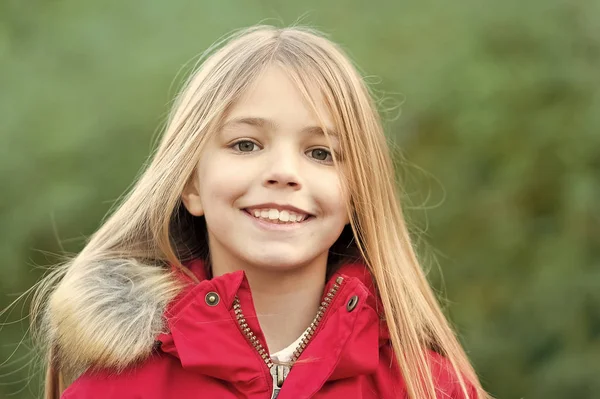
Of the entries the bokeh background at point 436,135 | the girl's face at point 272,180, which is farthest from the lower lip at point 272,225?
the bokeh background at point 436,135

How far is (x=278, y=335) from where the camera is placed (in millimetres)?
2295

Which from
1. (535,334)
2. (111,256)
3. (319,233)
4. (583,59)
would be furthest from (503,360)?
(111,256)

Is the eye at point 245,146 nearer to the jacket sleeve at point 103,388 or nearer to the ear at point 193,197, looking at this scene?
the ear at point 193,197

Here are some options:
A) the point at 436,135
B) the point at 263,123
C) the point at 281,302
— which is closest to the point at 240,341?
the point at 281,302

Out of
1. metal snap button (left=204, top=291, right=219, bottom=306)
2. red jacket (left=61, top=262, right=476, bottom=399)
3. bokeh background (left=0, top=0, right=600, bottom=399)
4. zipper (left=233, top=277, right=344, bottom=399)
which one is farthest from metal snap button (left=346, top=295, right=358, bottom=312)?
bokeh background (left=0, top=0, right=600, bottom=399)

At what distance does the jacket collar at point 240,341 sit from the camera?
→ 2102 mm

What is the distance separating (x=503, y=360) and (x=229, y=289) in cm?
157

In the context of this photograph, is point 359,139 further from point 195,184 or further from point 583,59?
point 583,59

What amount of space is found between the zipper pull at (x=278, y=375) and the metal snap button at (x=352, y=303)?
0.21 m

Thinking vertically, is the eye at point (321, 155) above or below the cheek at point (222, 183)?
above

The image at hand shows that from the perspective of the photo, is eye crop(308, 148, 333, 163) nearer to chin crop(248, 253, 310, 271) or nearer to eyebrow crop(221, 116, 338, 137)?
eyebrow crop(221, 116, 338, 137)

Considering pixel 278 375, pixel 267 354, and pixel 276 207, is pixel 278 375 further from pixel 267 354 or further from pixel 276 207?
pixel 276 207

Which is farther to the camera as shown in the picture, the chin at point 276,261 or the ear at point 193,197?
the ear at point 193,197

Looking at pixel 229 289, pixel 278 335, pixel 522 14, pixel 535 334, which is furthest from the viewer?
pixel 522 14
